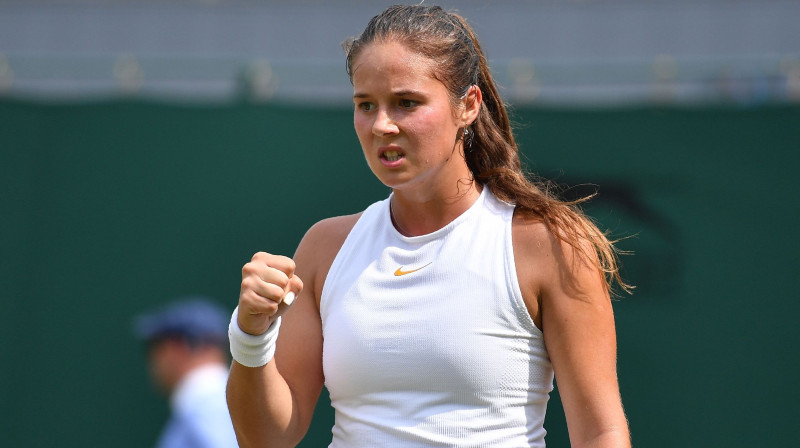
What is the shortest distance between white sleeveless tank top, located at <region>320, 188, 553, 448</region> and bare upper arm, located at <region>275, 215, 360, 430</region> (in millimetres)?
94

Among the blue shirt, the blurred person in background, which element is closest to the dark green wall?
the blurred person in background

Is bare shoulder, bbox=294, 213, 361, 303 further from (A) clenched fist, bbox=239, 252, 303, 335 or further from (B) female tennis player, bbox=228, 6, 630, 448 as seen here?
(A) clenched fist, bbox=239, 252, 303, 335

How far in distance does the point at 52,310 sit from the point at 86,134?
2.98ft

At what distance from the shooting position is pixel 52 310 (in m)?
5.14

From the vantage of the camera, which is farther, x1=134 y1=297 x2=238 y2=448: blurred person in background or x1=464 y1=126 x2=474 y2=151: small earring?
x1=134 y1=297 x2=238 y2=448: blurred person in background

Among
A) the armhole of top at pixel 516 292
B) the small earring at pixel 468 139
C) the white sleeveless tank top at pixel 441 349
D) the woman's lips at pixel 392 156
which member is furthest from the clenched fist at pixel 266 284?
the small earring at pixel 468 139

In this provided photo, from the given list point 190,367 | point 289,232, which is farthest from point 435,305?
point 289,232

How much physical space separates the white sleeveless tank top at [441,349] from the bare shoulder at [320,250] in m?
0.11

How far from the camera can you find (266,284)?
2025mm

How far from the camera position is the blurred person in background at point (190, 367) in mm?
4172

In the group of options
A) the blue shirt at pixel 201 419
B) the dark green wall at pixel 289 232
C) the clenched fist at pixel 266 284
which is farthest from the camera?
the dark green wall at pixel 289 232

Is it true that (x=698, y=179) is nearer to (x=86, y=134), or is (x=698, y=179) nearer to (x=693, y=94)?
(x=693, y=94)

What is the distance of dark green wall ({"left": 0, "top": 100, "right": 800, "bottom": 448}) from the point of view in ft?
15.8

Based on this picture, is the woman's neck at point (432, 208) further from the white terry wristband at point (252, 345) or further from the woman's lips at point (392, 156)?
the white terry wristband at point (252, 345)
